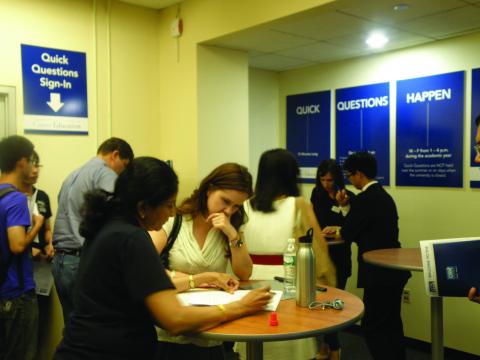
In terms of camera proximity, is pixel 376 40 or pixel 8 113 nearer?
pixel 8 113

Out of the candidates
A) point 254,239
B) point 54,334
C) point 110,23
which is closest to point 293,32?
point 110,23

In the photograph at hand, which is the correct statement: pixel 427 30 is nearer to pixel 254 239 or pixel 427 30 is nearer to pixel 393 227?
pixel 393 227

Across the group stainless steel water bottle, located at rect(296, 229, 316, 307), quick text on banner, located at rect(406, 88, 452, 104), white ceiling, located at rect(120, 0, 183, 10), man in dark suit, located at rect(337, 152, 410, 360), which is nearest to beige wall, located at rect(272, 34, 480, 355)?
quick text on banner, located at rect(406, 88, 452, 104)

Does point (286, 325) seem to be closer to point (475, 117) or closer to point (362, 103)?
point (475, 117)

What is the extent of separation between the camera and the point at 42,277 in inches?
146

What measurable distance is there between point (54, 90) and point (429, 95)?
9.86 ft

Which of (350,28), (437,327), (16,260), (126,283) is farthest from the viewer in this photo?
(350,28)

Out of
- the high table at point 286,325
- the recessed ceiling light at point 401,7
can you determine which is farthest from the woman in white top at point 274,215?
the recessed ceiling light at point 401,7

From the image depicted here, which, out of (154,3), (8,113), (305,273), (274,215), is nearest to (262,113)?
(154,3)

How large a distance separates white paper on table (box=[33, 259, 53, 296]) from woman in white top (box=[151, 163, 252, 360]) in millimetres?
1942

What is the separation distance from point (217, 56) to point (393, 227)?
1966 millimetres

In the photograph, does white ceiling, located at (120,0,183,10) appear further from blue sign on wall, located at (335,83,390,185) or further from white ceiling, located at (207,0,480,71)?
blue sign on wall, located at (335,83,390,185)

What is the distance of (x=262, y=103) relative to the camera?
5.39 m

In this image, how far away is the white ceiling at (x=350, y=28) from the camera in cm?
320
